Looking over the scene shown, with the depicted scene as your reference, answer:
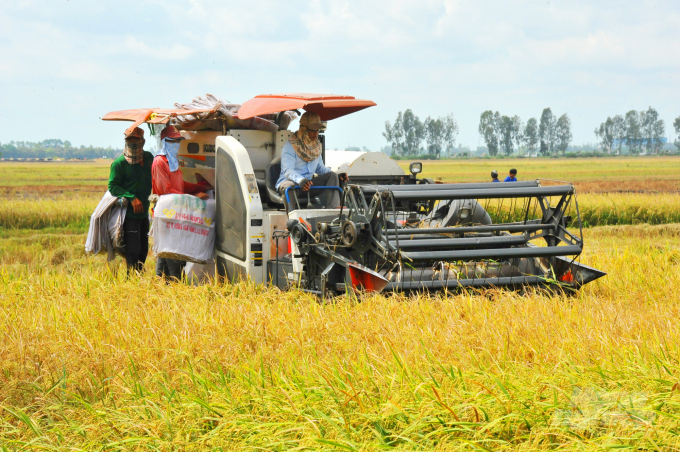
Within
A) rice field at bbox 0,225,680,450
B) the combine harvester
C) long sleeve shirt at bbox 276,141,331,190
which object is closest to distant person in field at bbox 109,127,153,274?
the combine harvester

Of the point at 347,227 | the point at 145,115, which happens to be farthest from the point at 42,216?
the point at 347,227

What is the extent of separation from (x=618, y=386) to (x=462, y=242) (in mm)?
2557

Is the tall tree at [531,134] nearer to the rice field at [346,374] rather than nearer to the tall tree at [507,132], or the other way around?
the tall tree at [507,132]

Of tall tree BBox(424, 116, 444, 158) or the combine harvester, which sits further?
tall tree BBox(424, 116, 444, 158)

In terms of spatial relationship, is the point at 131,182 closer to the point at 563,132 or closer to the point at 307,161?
the point at 307,161

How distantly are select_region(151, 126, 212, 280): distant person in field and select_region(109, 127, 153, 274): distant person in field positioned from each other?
20.3 inches

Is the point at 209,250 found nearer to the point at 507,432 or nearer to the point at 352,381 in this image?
the point at 352,381

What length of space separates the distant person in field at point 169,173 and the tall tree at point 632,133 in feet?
528

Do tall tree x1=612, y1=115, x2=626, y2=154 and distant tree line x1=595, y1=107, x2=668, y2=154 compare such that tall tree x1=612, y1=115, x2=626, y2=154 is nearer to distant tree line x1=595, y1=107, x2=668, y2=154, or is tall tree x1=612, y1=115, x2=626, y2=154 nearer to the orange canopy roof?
distant tree line x1=595, y1=107, x2=668, y2=154

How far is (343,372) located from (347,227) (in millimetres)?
2189

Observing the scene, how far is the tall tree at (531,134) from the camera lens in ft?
484

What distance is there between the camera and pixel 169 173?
795 centimetres

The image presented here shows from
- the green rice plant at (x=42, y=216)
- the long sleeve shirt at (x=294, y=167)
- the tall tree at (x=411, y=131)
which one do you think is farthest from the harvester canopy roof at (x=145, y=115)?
the tall tree at (x=411, y=131)

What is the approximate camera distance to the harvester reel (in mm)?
6113
